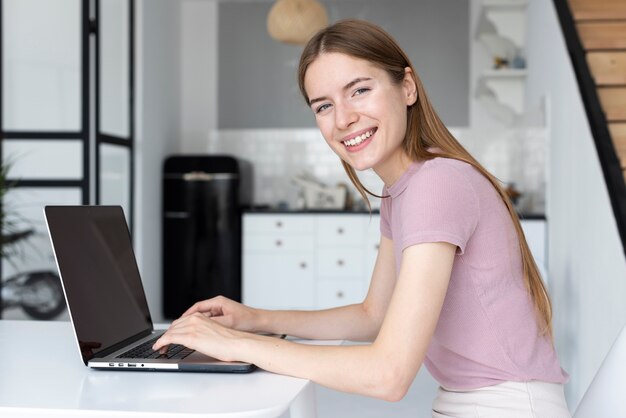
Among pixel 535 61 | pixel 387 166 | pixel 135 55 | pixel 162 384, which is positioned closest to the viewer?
pixel 162 384

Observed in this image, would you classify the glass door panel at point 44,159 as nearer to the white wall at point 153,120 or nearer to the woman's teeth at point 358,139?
the white wall at point 153,120

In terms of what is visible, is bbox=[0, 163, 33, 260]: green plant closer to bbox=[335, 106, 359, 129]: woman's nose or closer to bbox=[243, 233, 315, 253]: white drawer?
bbox=[243, 233, 315, 253]: white drawer

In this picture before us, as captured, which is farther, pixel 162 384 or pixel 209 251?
pixel 209 251

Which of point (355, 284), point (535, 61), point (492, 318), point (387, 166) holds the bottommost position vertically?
point (355, 284)

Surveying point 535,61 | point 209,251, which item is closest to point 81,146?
point 209,251

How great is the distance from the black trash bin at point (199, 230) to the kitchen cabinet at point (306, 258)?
0.39ft

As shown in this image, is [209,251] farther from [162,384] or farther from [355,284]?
[162,384]

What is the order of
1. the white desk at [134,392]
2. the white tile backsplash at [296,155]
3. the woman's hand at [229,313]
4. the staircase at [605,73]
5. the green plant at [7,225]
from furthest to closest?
the white tile backsplash at [296,155], the green plant at [7,225], the staircase at [605,73], the woman's hand at [229,313], the white desk at [134,392]

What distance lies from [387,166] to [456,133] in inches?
195

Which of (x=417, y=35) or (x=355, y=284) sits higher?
(x=417, y=35)

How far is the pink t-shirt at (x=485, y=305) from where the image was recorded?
55.6 inches

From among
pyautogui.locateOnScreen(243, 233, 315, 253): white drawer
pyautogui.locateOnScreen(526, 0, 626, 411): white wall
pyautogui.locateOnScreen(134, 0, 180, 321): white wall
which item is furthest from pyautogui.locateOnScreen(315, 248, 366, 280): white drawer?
pyautogui.locateOnScreen(526, 0, 626, 411): white wall

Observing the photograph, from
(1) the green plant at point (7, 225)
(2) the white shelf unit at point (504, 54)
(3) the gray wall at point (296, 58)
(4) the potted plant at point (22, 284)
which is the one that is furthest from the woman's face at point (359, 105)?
(3) the gray wall at point (296, 58)

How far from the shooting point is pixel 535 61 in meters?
4.74
